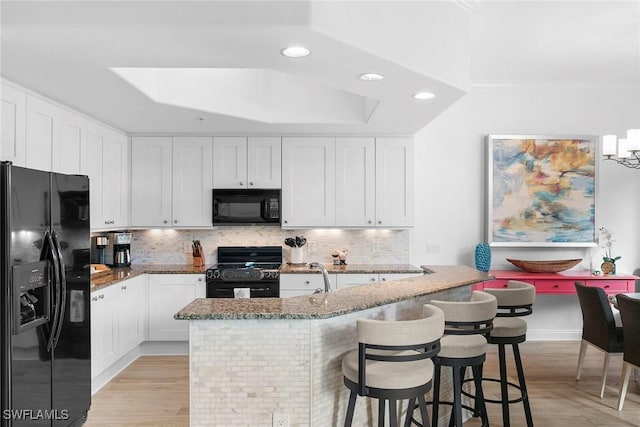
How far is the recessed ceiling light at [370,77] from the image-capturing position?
2820 millimetres

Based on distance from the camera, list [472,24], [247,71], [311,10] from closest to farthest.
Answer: [311,10] → [472,24] → [247,71]

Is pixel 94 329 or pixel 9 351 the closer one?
pixel 9 351

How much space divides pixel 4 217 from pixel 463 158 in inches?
177

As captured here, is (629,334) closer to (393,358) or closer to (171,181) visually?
(393,358)

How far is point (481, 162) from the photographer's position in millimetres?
5512

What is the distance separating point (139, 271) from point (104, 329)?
2.84 feet

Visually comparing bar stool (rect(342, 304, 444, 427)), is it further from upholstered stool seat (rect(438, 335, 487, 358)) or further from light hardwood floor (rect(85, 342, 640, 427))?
light hardwood floor (rect(85, 342, 640, 427))

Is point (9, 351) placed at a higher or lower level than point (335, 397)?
higher

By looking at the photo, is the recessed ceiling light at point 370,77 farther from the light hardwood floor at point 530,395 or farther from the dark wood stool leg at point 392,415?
the light hardwood floor at point 530,395

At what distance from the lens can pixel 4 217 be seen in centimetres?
258

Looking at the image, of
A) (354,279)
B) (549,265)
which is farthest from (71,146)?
(549,265)

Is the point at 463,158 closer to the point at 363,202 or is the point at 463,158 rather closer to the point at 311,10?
the point at 363,202

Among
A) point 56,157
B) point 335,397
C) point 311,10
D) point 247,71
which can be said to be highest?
point 247,71

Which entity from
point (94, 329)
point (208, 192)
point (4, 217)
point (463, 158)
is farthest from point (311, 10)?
Answer: point (463, 158)
